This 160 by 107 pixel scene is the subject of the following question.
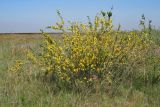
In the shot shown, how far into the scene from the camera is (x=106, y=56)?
668 cm

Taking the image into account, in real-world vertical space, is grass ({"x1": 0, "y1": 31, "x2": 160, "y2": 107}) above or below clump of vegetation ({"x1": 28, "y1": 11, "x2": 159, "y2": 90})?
below

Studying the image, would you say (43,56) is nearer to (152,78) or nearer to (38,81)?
(38,81)

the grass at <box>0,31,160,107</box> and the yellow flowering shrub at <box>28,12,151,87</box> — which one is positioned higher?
the yellow flowering shrub at <box>28,12,151,87</box>

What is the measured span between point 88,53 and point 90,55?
8 cm

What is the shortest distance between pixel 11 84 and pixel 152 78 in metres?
2.71

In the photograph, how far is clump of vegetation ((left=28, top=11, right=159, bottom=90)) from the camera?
6523 millimetres

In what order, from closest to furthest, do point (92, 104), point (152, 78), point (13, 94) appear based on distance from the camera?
point (92, 104), point (13, 94), point (152, 78)

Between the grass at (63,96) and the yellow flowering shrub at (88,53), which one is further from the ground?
the yellow flowering shrub at (88,53)

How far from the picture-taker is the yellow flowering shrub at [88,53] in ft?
21.4

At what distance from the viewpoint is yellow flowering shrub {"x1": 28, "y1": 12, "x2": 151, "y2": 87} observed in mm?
6516

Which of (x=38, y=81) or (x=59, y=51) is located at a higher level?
(x=59, y=51)

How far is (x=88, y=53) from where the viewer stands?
21.1 feet

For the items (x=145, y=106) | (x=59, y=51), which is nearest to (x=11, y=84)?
(x=59, y=51)

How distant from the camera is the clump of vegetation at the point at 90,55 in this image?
21.4ft
